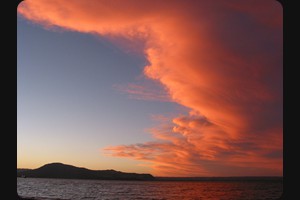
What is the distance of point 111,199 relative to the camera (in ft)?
121
